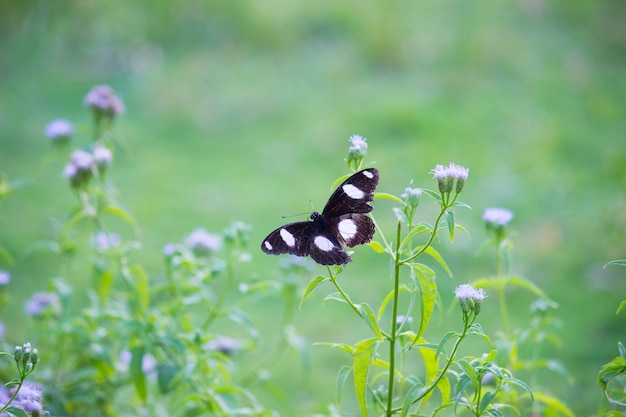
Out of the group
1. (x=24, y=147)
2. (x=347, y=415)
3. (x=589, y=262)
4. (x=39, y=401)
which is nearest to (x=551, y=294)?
(x=589, y=262)

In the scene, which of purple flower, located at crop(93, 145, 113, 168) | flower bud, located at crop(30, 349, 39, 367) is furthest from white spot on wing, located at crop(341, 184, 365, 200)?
purple flower, located at crop(93, 145, 113, 168)

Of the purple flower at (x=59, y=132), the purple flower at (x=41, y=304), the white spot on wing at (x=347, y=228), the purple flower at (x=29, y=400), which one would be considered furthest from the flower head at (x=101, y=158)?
the white spot on wing at (x=347, y=228)

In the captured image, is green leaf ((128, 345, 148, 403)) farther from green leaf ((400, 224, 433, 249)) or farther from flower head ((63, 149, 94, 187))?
green leaf ((400, 224, 433, 249))

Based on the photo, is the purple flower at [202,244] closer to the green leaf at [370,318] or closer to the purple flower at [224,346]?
the purple flower at [224,346]

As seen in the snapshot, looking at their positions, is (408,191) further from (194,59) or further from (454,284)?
(194,59)

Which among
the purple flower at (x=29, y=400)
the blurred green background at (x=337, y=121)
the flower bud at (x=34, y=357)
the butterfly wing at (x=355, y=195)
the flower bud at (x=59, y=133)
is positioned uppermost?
the blurred green background at (x=337, y=121)

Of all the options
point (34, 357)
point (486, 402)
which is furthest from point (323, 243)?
point (34, 357)

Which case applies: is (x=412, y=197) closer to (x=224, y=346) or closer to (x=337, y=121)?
(x=224, y=346)
